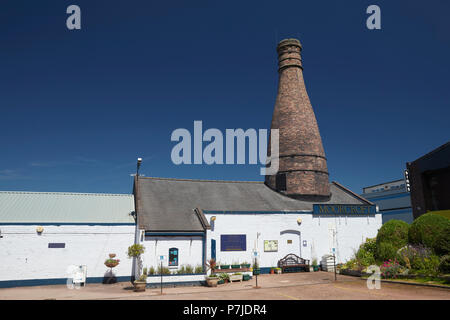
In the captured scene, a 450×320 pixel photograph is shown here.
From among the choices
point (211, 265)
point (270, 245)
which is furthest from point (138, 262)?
point (270, 245)

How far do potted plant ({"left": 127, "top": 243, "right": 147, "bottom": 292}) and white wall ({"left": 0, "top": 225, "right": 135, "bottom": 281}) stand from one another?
6.59ft

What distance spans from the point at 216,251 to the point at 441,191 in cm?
1999

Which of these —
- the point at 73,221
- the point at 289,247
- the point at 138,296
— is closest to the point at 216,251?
the point at 289,247

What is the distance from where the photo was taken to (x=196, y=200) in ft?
85.1

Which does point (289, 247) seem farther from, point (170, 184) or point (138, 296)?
point (138, 296)

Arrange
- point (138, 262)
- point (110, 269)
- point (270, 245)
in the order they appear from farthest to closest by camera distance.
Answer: point (270, 245)
point (110, 269)
point (138, 262)

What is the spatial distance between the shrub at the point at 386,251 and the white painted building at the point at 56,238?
664 inches

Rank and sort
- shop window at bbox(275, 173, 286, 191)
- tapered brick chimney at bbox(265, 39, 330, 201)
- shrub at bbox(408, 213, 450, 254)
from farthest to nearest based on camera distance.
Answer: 1. shop window at bbox(275, 173, 286, 191)
2. tapered brick chimney at bbox(265, 39, 330, 201)
3. shrub at bbox(408, 213, 450, 254)

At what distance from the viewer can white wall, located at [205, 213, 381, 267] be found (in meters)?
24.0

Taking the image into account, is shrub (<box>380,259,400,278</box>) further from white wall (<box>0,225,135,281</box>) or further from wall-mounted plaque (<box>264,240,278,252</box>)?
white wall (<box>0,225,135,281</box>)

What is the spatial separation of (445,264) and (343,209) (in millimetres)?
11259

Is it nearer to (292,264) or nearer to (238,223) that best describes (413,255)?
(292,264)

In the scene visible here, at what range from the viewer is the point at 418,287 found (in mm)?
15828

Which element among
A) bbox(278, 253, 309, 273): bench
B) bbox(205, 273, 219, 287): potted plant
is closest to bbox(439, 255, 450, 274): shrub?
bbox(278, 253, 309, 273): bench
